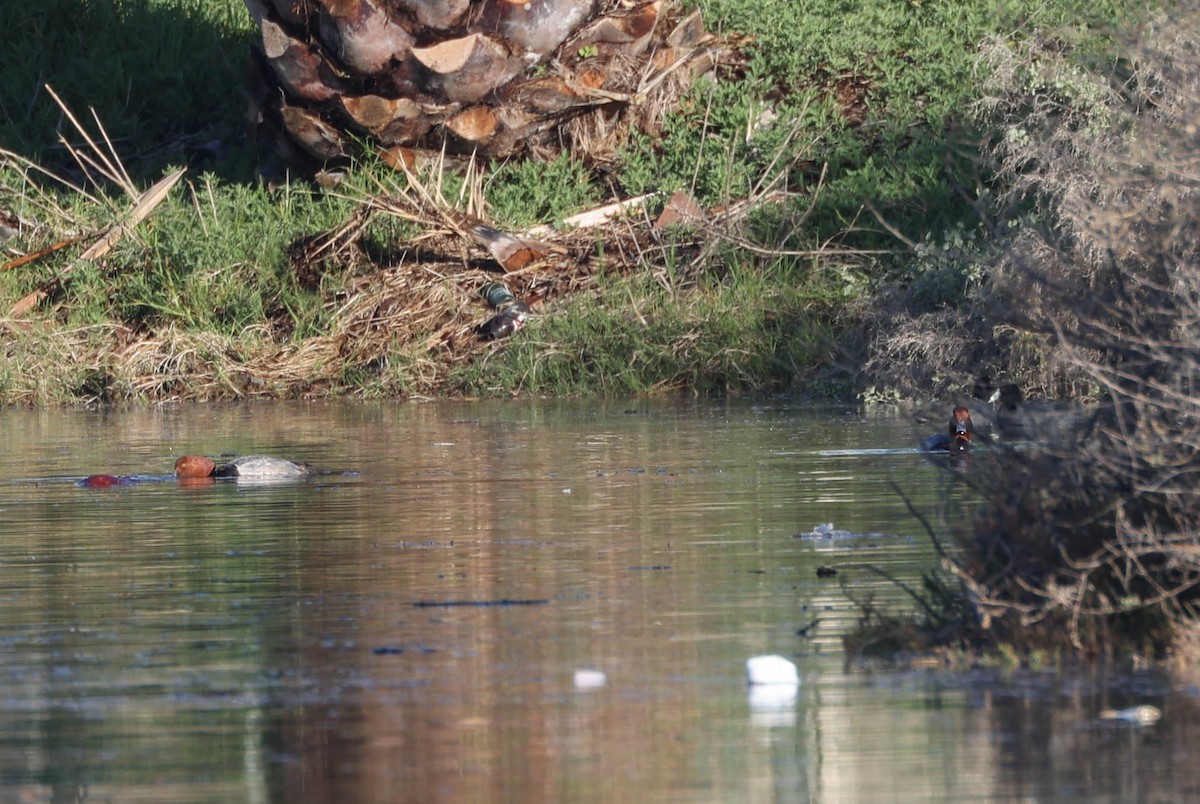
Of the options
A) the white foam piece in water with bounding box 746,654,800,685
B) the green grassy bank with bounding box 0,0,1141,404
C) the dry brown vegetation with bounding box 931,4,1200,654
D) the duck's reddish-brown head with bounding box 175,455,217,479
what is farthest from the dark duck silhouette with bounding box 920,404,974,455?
the duck's reddish-brown head with bounding box 175,455,217,479

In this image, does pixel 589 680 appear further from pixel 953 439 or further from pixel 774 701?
pixel 953 439

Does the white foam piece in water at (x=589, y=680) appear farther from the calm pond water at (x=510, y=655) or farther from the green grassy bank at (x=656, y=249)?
the green grassy bank at (x=656, y=249)

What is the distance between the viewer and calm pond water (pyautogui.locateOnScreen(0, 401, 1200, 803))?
4.25 m

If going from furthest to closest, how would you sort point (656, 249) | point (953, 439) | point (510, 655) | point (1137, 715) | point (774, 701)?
point (656, 249) < point (953, 439) < point (510, 655) < point (774, 701) < point (1137, 715)

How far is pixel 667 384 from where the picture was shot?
1698cm

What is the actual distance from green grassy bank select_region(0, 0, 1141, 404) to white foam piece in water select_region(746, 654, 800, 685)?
9.46 meters

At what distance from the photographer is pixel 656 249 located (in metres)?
18.2

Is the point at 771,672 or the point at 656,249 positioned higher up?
the point at 656,249

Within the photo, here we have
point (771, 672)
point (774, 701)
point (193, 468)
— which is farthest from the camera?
point (193, 468)

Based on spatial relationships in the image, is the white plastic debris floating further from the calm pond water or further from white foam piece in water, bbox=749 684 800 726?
white foam piece in water, bbox=749 684 800 726

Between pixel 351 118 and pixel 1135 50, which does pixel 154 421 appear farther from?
pixel 1135 50

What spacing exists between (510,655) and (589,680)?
0.46 m

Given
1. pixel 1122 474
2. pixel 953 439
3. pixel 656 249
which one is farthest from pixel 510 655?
pixel 656 249

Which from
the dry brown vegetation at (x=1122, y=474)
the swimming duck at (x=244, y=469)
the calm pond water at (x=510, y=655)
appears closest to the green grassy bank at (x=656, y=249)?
the swimming duck at (x=244, y=469)
